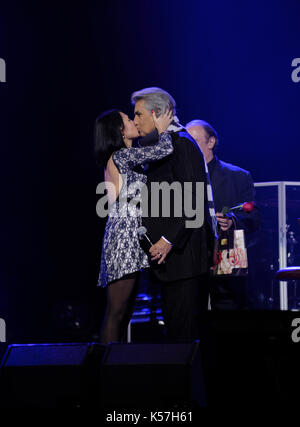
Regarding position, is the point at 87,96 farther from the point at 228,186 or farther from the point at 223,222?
the point at 223,222

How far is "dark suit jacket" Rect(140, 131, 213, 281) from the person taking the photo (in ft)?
9.46

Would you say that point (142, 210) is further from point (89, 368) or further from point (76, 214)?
point (76, 214)

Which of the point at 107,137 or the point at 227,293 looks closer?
the point at 107,137

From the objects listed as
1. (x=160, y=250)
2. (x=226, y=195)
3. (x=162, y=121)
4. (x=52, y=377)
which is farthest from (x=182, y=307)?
(x=226, y=195)

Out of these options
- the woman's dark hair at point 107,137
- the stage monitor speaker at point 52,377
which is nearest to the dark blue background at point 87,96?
the woman's dark hair at point 107,137

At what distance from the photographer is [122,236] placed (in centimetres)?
306

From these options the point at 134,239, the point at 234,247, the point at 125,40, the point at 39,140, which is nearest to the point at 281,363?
the point at 134,239

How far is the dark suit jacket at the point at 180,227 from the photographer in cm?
288

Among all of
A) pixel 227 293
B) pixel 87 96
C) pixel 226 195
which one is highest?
pixel 87 96

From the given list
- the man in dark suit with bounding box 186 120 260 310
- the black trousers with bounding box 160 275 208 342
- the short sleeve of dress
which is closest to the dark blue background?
the man in dark suit with bounding box 186 120 260 310

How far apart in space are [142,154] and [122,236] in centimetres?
45

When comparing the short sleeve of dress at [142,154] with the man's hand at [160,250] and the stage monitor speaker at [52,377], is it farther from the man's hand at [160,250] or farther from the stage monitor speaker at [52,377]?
the stage monitor speaker at [52,377]

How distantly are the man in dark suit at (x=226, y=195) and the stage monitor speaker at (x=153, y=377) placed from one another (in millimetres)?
1855

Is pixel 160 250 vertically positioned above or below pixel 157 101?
below
